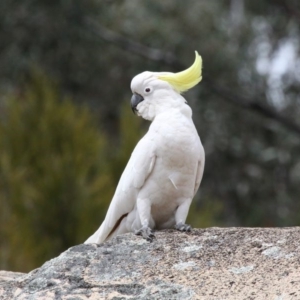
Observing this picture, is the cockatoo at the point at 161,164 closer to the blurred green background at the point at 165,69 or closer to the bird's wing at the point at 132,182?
the bird's wing at the point at 132,182

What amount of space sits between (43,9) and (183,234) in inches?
266

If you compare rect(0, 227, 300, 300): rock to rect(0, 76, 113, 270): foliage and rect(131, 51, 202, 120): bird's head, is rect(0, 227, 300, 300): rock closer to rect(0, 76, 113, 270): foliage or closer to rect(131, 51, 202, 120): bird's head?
rect(131, 51, 202, 120): bird's head

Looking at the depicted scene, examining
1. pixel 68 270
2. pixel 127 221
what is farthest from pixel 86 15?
pixel 68 270

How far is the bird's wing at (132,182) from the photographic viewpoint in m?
4.32

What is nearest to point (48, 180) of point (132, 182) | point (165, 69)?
point (132, 182)

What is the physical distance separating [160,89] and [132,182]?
559 millimetres

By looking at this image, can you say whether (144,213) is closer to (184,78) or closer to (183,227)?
(183,227)

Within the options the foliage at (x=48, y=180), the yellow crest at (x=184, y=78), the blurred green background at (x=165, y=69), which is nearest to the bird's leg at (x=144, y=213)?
the yellow crest at (x=184, y=78)

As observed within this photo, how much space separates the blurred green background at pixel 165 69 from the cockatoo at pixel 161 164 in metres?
3.63

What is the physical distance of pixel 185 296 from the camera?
351 cm

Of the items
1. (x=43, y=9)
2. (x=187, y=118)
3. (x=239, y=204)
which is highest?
(x=43, y=9)

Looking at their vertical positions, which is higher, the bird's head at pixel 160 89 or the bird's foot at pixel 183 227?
the bird's head at pixel 160 89

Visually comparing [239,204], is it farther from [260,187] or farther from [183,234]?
[183,234]

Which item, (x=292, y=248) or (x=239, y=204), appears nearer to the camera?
(x=292, y=248)
